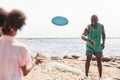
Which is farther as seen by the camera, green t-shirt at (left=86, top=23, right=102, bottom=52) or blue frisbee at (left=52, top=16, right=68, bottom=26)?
green t-shirt at (left=86, top=23, right=102, bottom=52)

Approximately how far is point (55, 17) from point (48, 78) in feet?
8.74

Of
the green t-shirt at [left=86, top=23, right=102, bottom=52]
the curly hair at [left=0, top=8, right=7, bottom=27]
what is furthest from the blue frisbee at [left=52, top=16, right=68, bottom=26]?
the curly hair at [left=0, top=8, right=7, bottom=27]

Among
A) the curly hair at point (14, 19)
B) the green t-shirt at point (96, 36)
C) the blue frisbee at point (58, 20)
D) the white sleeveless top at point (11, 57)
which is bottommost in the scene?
the green t-shirt at point (96, 36)

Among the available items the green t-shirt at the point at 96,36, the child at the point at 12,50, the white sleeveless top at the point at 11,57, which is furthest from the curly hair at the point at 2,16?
the green t-shirt at the point at 96,36

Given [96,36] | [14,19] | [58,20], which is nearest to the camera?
[14,19]

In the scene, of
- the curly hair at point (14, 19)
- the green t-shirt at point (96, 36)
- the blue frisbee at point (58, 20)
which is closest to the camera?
the curly hair at point (14, 19)

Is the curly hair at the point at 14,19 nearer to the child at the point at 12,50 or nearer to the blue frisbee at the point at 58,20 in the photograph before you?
the child at the point at 12,50

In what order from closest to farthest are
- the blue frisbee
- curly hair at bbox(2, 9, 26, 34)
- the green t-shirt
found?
curly hair at bbox(2, 9, 26, 34) → the blue frisbee → the green t-shirt

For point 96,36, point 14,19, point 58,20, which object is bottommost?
point 96,36

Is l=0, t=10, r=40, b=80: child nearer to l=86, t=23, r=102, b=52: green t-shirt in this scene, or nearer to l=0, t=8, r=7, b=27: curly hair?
l=0, t=8, r=7, b=27: curly hair

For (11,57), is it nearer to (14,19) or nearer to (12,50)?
(12,50)

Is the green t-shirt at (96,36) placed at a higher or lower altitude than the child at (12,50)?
lower

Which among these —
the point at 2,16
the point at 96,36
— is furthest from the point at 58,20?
the point at 2,16

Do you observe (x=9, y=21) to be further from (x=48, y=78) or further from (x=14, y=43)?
(x=48, y=78)
